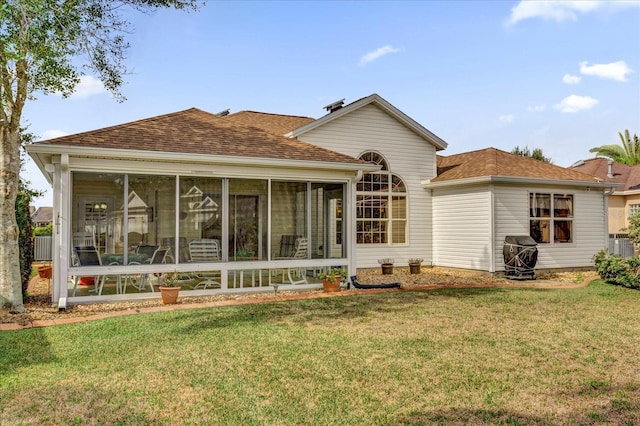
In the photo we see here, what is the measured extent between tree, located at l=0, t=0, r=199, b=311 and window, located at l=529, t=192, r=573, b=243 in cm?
1224

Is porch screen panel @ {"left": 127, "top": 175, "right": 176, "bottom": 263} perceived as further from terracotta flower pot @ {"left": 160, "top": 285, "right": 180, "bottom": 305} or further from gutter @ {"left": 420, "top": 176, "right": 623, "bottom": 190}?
gutter @ {"left": 420, "top": 176, "right": 623, "bottom": 190}

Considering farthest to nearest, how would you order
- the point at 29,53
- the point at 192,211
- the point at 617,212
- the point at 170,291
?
the point at 617,212
the point at 192,211
the point at 170,291
the point at 29,53

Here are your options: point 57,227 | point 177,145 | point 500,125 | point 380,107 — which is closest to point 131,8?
point 177,145

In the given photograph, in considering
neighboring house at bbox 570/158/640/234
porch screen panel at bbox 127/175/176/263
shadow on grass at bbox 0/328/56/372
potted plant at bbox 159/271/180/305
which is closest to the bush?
porch screen panel at bbox 127/175/176/263

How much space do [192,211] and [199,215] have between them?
0.17 meters

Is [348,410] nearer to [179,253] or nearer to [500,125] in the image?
[179,253]

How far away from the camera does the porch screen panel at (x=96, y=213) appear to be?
8.91 metres

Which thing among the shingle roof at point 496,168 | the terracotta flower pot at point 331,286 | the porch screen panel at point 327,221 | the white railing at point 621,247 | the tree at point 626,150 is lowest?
the terracotta flower pot at point 331,286

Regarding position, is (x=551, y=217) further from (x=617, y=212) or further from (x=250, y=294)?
(x=617, y=212)

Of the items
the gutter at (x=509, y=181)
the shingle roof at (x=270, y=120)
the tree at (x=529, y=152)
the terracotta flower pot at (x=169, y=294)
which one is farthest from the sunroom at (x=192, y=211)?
the tree at (x=529, y=152)

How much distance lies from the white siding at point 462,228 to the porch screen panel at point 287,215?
239 inches

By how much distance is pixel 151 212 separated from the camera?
938 centimetres

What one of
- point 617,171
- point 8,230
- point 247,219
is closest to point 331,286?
point 247,219

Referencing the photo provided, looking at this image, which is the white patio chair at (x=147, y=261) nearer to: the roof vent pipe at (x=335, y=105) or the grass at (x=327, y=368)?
the grass at (x=327, y=368)
